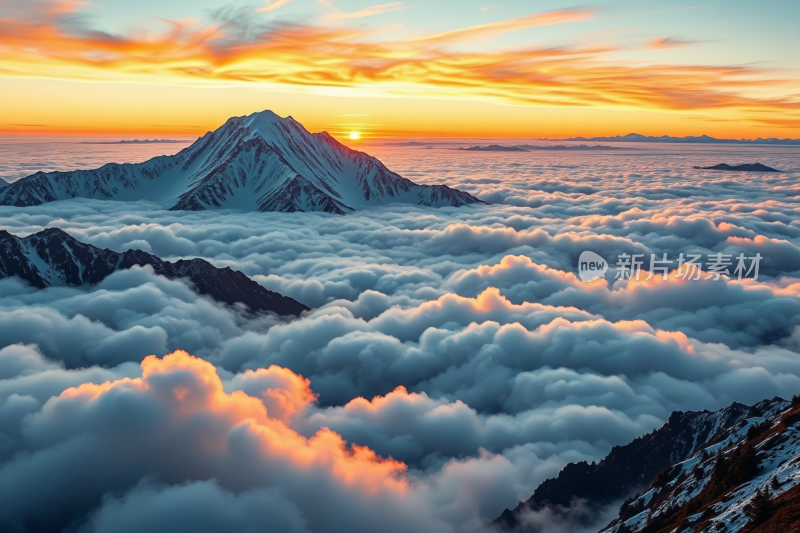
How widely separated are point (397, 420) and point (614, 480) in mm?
76928

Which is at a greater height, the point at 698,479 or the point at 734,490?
the point at 734,490

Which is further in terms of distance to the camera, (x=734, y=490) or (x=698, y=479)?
(x=698, y=479)

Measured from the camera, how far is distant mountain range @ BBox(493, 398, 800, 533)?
49.6m

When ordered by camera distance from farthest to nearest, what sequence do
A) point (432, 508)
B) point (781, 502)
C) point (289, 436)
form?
point (289, 436)
point (432, 508)
point (781, 502)

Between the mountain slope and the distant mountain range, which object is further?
the distant mountain range

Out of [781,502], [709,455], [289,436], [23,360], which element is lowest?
[289,436]

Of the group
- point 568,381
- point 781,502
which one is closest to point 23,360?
point 568,381

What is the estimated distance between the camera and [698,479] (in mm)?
72438

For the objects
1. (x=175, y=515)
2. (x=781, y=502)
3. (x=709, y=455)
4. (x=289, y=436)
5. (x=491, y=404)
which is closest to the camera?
(x=781, y=502)

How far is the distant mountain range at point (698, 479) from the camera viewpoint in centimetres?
4959

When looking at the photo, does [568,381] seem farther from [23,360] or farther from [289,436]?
[23,360]

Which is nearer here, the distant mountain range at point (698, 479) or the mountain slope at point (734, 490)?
the mountain slope at point (734, 490)

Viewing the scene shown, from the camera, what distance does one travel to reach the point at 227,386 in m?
180

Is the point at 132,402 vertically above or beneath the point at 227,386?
above
